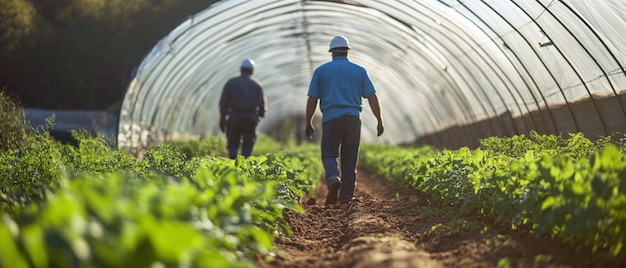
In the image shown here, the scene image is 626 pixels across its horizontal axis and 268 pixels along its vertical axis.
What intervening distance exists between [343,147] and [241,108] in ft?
11.0

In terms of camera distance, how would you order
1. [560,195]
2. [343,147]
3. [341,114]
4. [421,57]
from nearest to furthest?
[560,195]
[341,114]
[343,147]
[421,57]

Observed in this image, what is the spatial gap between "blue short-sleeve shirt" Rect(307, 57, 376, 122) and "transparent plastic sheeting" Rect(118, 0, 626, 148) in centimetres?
258

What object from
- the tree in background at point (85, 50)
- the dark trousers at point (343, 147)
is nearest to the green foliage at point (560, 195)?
the dark trousers at point (343, 147)

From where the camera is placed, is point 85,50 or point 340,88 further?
point 85,50

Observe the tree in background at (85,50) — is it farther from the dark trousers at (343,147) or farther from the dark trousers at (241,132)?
the dark trousers at (343,147)

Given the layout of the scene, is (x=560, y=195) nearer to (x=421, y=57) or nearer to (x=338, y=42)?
(x=338, y=42)

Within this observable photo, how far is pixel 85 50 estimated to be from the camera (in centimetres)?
2914

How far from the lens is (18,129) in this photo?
912cm

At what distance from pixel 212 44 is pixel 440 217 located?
11113 mm

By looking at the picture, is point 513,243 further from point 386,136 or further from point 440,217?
point 386,136

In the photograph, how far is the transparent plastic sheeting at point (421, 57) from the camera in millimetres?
9297

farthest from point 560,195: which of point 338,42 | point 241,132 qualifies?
point 241,132

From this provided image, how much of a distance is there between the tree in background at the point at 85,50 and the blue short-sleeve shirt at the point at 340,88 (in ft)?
39.5

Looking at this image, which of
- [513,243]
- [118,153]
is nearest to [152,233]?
[513,243]
